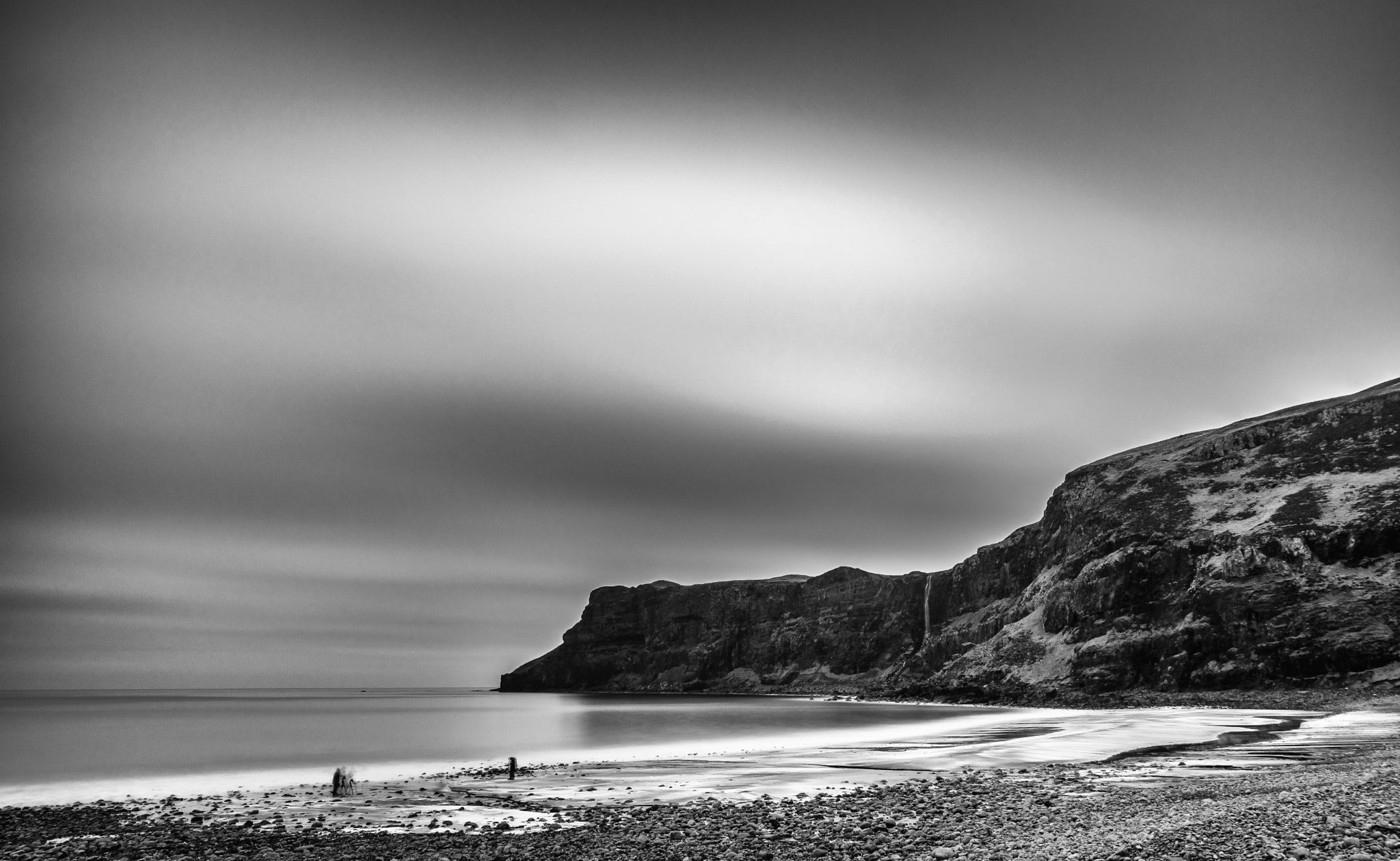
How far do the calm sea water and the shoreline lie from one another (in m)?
17.9

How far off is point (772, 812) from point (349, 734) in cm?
6437

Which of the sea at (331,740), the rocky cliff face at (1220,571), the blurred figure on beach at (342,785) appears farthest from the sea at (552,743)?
the rocky cliff face at (1220,571)

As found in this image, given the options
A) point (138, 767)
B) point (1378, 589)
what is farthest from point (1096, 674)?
point (138, 767)

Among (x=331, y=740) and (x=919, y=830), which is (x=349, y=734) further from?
(x=919, y=830)

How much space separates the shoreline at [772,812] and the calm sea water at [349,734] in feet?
58.9

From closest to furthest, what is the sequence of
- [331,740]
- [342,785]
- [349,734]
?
[342,785]
[331,740]
[349,734]

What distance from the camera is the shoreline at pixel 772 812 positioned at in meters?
16.2

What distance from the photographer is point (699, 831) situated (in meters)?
18.9

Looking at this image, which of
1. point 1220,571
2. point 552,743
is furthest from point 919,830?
point 1220,571

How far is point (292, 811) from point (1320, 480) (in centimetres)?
12053

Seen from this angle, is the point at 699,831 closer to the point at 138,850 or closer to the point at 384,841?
the point at 384,841

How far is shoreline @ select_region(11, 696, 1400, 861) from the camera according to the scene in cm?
1617

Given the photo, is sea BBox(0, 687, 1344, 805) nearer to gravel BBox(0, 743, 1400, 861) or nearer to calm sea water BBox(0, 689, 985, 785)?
calm sea water BBox(0, 689, 985, 785)

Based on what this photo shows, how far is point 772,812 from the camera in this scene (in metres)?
21.5
